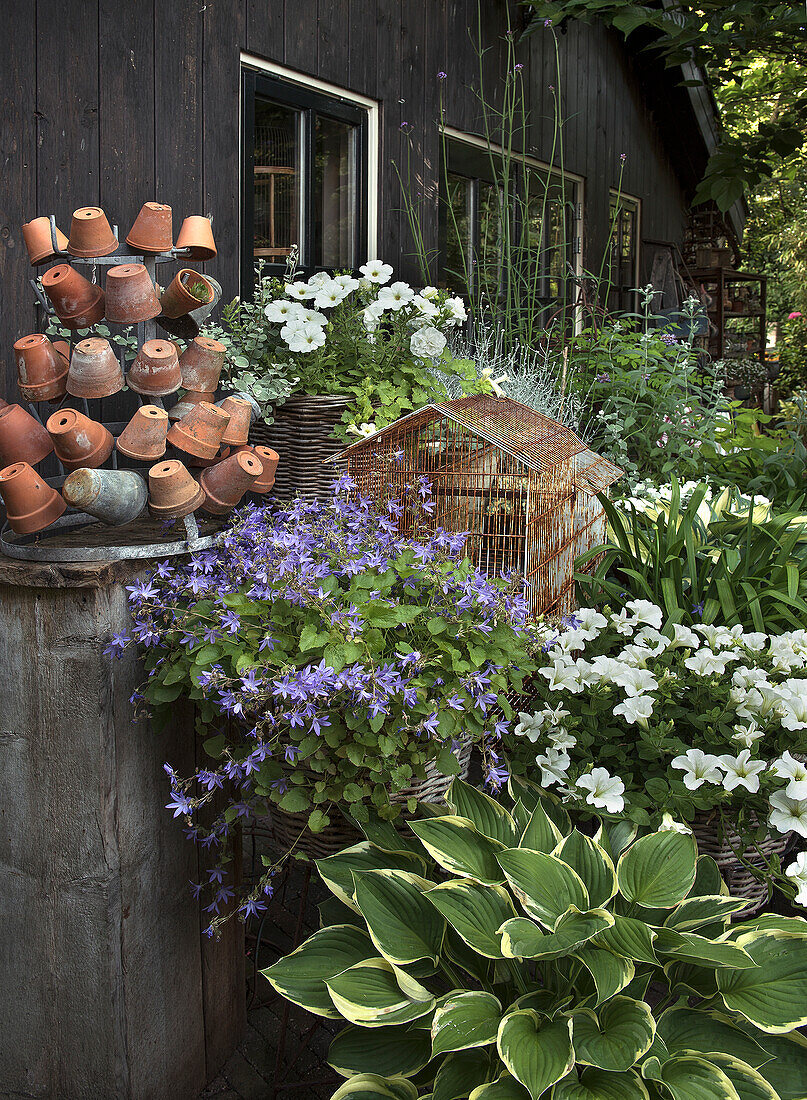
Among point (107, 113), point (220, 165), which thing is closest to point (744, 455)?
point (220, 165)

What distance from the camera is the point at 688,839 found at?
1.53m

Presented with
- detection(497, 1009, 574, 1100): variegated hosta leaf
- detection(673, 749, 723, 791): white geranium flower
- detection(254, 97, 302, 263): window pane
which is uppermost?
detection(254, 97, 302, 263): window pane

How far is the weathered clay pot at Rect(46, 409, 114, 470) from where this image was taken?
61.2 inches

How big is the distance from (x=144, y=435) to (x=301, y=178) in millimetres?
2129

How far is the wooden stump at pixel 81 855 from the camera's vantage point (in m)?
1.51

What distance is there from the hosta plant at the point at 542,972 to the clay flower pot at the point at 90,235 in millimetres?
1244

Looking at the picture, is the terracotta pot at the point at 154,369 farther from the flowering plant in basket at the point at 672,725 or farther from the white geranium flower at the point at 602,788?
the white geranium flower at the point at 602,788

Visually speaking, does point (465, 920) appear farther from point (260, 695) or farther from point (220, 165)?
point (220, 165)

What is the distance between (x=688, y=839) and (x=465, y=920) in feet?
1.41

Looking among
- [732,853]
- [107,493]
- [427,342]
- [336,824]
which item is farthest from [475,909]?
[427,342]

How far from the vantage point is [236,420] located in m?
1.80

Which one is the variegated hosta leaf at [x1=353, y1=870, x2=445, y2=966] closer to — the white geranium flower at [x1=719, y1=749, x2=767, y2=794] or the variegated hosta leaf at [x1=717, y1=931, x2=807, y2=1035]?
the variegated hosta leaf at [x1=717, y1=931, x2=807, y2=1035]

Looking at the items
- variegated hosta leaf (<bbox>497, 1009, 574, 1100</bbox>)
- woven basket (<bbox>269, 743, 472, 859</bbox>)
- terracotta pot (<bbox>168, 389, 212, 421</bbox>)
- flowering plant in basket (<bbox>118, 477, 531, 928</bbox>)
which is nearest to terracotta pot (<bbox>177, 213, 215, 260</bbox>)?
terracotta pot (<bbox>168, 389, 212, 421</bbox>)

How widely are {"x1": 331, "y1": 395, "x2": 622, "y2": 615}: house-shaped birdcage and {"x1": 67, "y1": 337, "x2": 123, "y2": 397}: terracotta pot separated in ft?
2.27
